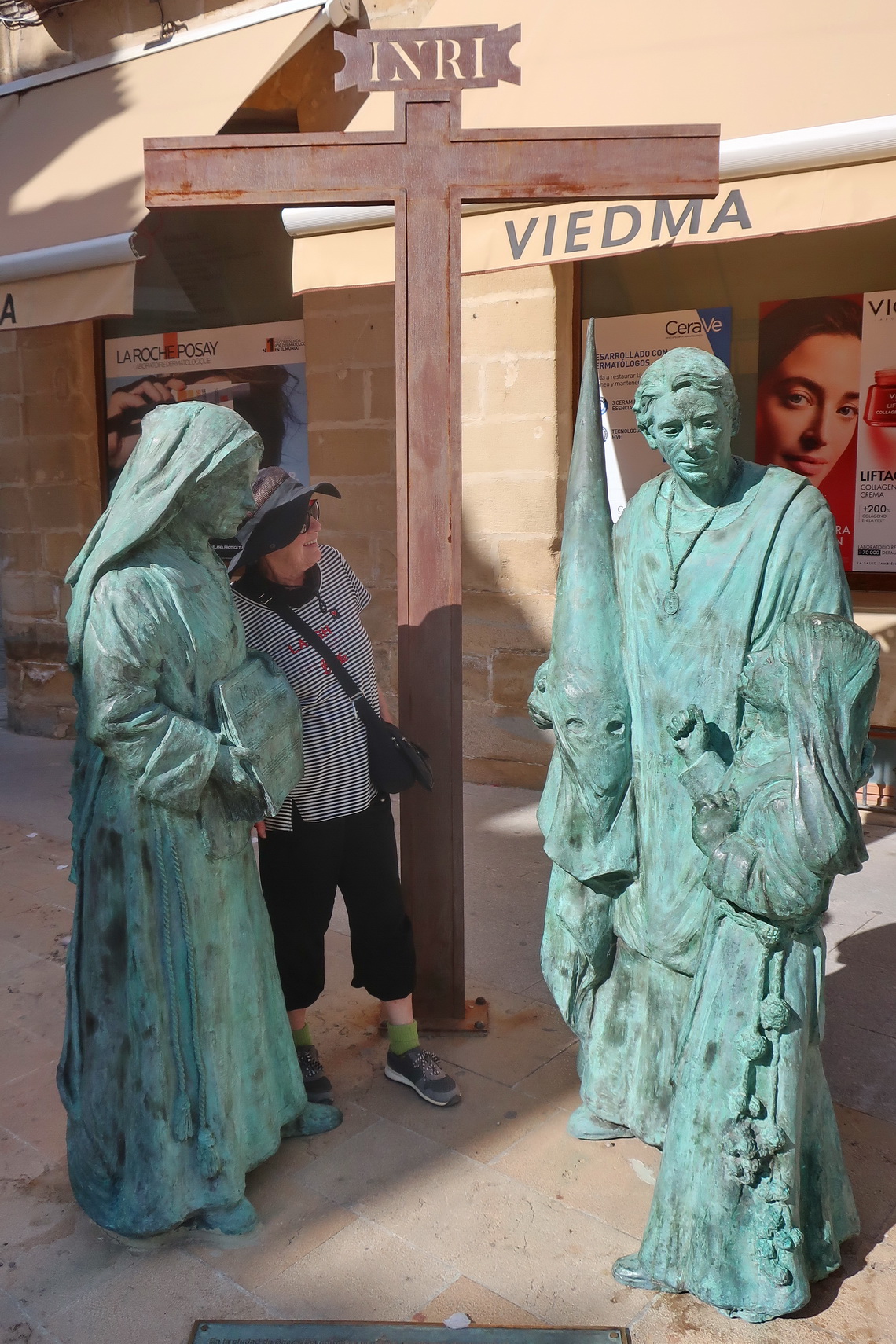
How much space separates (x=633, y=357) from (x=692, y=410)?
394 centimetres

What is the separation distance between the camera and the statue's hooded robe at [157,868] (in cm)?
238

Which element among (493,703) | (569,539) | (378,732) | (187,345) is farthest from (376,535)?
(569,539)

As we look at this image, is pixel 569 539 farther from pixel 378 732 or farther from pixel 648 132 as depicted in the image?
pixel 648 132

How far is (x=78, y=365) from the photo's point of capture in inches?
291

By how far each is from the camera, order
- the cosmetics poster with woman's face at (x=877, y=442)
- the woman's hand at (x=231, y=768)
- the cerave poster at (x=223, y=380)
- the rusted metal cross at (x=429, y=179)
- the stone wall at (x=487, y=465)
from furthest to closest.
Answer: the cerave poster at (x=223, y=380) → the stone wall at (x=487, y=465) → the cosmetics poster with woman's face at (x=877, y=442) → the rusted metal cross at (x=429, y=179) → the woman's hand at (x=231, y=768)

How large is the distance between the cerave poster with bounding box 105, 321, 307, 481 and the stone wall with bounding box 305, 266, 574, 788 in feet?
1.65

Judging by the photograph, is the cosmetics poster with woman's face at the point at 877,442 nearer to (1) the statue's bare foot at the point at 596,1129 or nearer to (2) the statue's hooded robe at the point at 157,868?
(1) the statue's bare foot at the point at 596,1129

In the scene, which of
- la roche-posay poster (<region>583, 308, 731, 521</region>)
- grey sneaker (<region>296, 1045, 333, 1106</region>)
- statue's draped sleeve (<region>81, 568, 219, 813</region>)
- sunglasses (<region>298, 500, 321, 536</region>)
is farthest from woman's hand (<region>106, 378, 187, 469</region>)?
statue's draped sleeve (<region>81, 568, 219, 813</region>)

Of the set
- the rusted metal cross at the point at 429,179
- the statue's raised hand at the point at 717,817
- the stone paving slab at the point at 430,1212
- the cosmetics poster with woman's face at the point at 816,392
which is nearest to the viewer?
the statue's raised hand at the point at 717,817

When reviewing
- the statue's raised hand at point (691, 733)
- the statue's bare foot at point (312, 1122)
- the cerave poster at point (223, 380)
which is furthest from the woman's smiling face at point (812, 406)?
the statue's bare foot at point (312, 1122)

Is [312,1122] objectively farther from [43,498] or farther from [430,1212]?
[43,498]

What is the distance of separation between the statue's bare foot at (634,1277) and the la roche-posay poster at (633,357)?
4106 millimetres

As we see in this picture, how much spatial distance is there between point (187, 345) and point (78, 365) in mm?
718

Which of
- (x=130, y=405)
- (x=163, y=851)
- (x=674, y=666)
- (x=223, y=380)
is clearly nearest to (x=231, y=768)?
(x=163, y=851)
